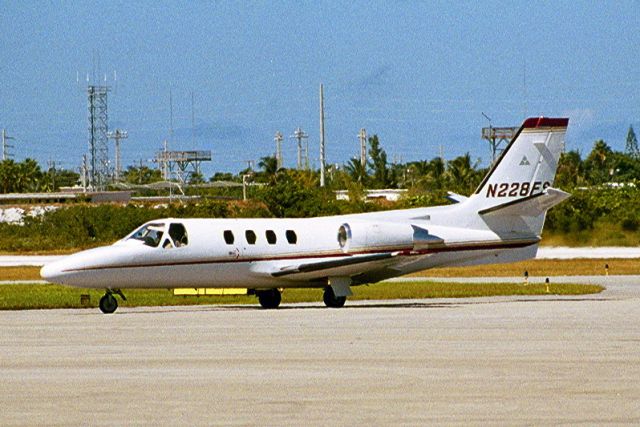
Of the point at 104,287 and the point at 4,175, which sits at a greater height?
the point at 4,175

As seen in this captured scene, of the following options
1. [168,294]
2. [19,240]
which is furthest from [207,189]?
[168,294]

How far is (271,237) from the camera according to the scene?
36406 millimetres

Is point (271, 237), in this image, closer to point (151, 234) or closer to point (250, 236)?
point (250, 236)

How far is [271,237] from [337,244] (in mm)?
1876

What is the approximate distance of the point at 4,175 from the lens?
525ft

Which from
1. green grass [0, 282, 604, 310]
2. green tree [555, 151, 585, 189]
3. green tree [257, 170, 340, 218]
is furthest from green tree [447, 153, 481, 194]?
green grass [0, 282, 604, 310]

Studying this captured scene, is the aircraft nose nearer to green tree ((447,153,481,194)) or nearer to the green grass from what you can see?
the green grass

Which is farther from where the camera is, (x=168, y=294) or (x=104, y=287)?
(x=168, y=294)

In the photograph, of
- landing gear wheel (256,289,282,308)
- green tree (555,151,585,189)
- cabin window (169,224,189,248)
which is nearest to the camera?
cabin window (169,224,189,248)

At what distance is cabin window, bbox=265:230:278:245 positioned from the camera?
3634 cm

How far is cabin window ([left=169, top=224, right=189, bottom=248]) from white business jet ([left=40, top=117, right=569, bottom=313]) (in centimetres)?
3

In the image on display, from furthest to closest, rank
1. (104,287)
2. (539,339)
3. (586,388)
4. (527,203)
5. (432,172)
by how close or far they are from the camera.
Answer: (432,172) → (527,203) → (104,287) → (539,339) → (586,388)

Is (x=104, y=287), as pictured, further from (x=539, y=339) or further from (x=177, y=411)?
(x=177, y=411)

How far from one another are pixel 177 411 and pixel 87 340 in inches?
402
